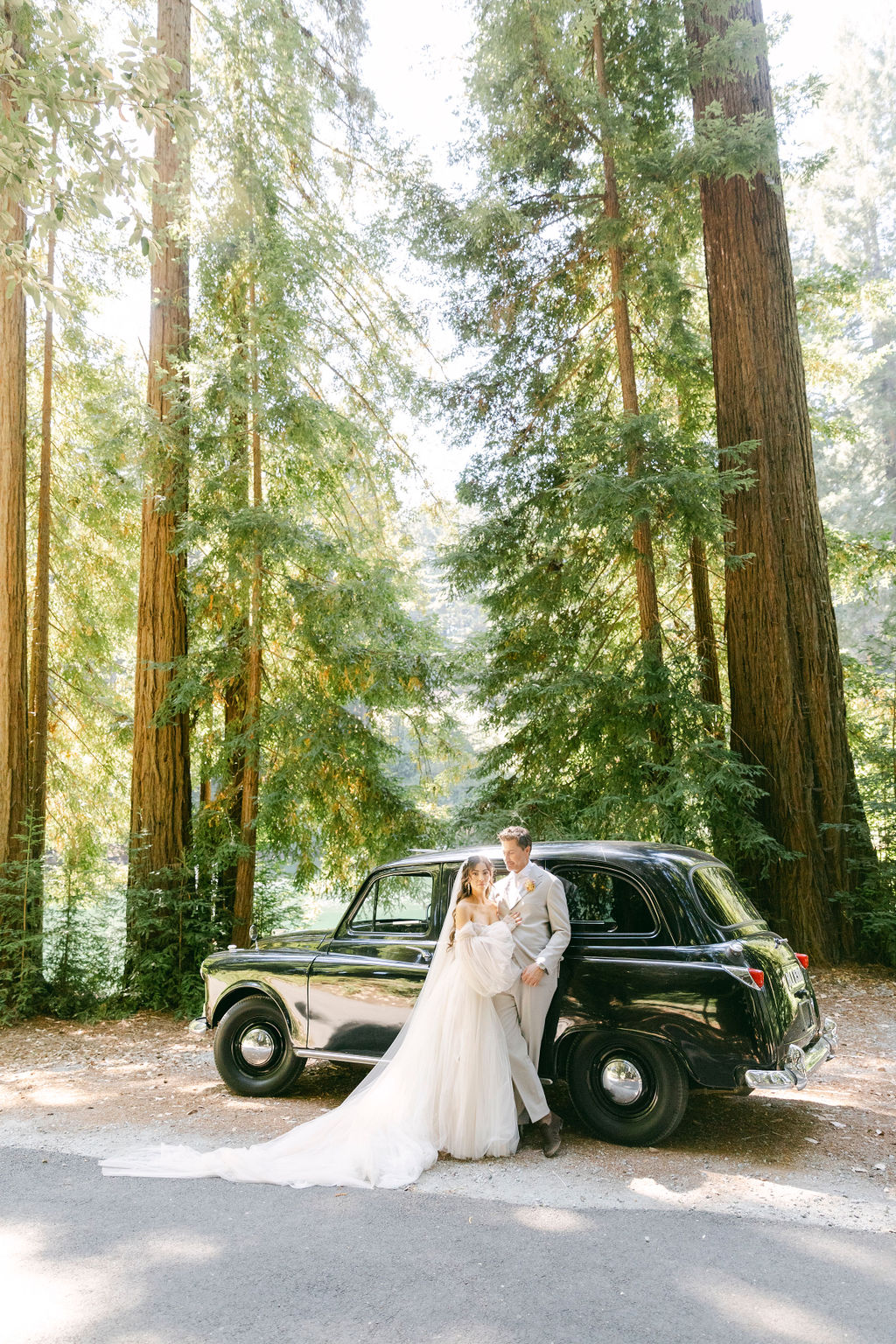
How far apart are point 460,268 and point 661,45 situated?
145 inches

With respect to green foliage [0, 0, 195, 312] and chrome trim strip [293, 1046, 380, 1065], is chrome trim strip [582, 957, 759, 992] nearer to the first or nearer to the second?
chrome trim strip [293, 1046, 380, 1065]

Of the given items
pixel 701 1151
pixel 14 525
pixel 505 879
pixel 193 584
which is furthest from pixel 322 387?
pixel 701 1151

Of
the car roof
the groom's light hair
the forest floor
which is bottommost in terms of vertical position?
the forest floor

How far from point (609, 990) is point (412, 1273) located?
1992 millimetres

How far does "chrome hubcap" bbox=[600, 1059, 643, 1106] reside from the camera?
528 cm

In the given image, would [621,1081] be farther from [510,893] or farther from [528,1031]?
[510,893]

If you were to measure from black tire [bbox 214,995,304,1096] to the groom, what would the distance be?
1.84 metres

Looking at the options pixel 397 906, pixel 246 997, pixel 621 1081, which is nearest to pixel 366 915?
pixel 397 906

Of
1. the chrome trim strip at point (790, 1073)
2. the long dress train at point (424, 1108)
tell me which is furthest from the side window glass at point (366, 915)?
the chrome trim strip at point (790, 1073)

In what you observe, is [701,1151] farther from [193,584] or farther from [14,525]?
[14,525]

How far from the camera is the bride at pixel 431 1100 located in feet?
16.2

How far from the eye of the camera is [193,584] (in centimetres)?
1120

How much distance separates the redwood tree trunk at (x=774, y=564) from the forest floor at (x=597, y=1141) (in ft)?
5.79

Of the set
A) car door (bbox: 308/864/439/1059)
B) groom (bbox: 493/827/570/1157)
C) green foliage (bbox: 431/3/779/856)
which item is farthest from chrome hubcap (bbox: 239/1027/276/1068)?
green foliage (bbox: 431/3/779/856)
